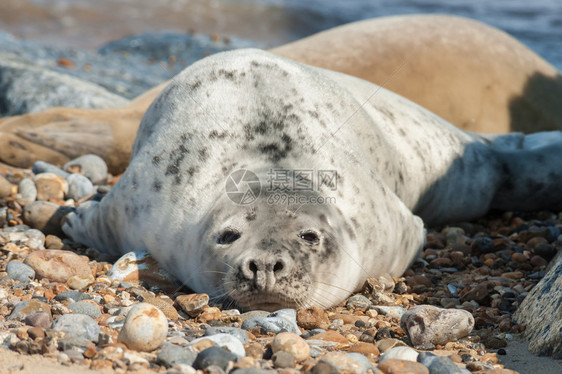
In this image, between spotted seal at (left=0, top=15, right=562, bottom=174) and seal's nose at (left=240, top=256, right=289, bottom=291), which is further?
spotted seal at (left=0, top=15, right=562, bottom=174)

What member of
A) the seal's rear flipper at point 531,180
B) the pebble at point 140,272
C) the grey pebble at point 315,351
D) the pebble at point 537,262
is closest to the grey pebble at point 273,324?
the grey pebble at point 315,351

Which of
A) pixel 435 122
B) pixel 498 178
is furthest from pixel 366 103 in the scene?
pixel 498 178

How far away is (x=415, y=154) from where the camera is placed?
459 cm

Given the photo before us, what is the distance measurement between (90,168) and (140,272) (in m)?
1.85

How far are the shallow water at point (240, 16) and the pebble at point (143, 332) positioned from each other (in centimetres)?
1205

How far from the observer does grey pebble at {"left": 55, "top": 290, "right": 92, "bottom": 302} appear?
307 centimetres

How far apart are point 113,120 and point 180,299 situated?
105 inches

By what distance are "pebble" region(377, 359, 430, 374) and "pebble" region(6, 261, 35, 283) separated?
1670 millimetres

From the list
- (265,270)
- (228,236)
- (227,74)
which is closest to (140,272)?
(228,236)

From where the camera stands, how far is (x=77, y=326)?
2.58 meters

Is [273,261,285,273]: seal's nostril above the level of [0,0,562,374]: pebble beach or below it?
above

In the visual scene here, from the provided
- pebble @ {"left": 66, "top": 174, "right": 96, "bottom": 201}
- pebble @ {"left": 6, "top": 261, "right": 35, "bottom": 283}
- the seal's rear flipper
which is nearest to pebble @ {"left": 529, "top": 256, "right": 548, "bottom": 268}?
the seal's rear flipper

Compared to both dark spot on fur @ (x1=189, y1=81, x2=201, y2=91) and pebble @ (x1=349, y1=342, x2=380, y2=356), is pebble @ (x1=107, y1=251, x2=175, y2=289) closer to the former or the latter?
dark spot on fur @ (x1=189, y1=81, x2=201, y2=91)

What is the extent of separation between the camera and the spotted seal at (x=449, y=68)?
620cm
